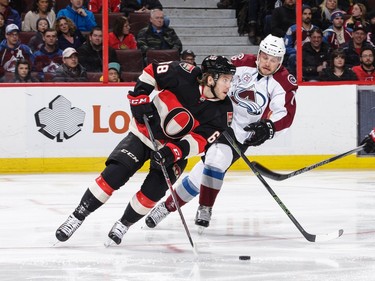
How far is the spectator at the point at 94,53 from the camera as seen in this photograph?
857 centimetres

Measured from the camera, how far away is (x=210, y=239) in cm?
536

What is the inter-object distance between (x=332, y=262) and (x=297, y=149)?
4.25 metres

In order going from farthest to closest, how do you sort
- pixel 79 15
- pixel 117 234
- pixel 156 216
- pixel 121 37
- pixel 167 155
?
1. pixel 121 37
2. pixel 79 15
3. pixel 156 216
4. pixel 117 234
5. pixel 167 155

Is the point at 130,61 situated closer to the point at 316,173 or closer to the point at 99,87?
the point at 99,87

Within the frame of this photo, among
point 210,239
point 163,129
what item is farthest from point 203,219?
point 163,129

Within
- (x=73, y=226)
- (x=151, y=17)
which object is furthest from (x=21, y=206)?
(x=151, y=17)

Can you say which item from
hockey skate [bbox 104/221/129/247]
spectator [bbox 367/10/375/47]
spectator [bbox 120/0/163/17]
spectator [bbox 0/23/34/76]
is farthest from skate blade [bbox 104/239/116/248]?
spectator [bbox 367/10/375/47]

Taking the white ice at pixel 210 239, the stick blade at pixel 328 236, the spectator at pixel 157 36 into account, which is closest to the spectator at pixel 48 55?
the spectator at pixel 157 36

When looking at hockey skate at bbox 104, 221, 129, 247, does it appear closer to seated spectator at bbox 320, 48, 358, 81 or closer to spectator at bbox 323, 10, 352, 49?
seated spectator at bbox 320, 48, 358, 81

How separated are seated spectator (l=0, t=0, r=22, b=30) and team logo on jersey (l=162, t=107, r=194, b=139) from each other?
3.60 metres

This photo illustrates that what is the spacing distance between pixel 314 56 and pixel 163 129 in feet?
13.2

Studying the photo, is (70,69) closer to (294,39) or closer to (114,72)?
(114,72)

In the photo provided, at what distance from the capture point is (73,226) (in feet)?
16.6

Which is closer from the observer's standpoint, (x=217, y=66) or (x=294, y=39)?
(x=217, y=66)
